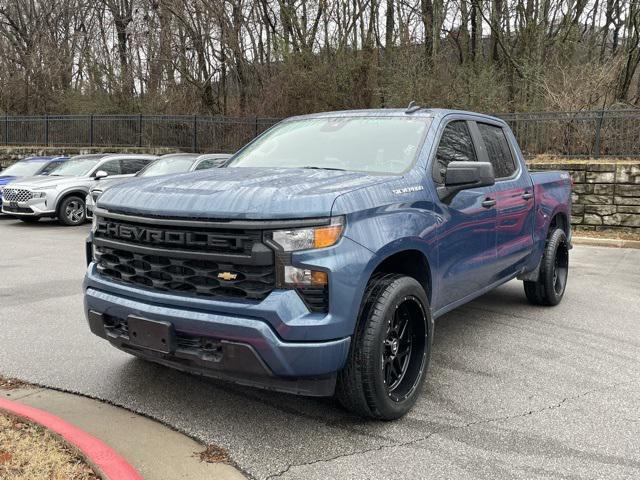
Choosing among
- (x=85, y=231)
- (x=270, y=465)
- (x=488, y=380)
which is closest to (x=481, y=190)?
(x=488, y=380)

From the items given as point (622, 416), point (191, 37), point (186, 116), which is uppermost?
point (191, 37)

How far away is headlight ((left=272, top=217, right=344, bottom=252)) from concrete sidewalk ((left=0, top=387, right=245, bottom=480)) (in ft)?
3.83

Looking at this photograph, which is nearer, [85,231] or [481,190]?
[481,190]

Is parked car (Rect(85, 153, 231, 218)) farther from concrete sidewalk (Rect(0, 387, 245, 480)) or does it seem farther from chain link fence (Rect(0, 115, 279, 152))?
concrete sidewalk (Rect(0, 387, 245, 480))

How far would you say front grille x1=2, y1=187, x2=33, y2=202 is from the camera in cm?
1316

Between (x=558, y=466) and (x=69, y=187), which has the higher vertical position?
(x=69, y=187)

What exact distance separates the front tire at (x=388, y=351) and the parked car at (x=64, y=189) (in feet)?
37.5

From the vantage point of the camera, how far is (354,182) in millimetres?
3525

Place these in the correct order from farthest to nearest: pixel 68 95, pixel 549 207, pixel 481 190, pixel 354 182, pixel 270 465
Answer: pixel 68 95 < pixel 549 207 < pixel 481 190 < pixel 354 182 < pixel 270 465

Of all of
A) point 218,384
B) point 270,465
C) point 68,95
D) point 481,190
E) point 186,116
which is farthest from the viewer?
point 68,95

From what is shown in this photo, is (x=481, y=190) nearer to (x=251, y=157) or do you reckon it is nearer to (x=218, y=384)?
(x=251, y=157)

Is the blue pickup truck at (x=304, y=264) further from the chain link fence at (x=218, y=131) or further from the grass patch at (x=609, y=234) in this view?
the chain link fence at (x=218, y=131)

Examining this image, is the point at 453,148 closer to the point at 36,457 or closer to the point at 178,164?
the point at 36,457

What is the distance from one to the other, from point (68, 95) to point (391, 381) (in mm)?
25950
